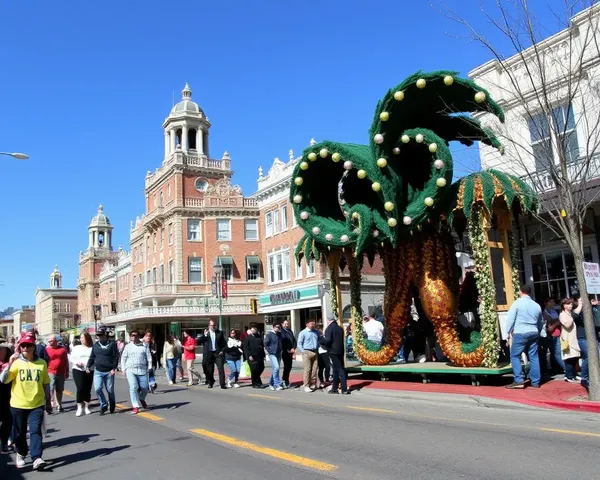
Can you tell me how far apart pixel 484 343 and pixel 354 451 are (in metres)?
5.89

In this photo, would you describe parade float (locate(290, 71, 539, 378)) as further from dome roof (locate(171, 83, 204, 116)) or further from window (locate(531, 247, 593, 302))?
dome roof (locate(171, 83, 204, 116))

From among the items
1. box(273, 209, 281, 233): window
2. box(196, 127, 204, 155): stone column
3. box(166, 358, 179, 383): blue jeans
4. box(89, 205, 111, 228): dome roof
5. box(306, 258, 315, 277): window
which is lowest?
box(166, 358, 179, 383): blue jeans

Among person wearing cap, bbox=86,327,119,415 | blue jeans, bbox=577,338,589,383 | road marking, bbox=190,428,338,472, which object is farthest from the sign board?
person wearing cap, bbox=86,327,119,415

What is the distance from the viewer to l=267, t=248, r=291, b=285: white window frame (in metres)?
40.9

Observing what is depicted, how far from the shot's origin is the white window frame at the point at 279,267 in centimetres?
4088

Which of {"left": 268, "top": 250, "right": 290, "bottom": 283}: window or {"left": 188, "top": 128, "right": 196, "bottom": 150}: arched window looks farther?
{"left": 188, "top": 128, "right": 196, "bottom": 150}: arched window

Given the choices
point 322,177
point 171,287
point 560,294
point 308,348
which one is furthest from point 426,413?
point 171,287

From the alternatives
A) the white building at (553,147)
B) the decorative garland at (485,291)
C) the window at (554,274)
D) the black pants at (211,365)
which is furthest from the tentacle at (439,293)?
the black pants at (211,365)

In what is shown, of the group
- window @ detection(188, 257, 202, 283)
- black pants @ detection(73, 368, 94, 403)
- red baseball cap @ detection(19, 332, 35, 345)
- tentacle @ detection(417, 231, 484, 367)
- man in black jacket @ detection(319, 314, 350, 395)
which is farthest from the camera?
window @ detection(188, 257, 202, 283)

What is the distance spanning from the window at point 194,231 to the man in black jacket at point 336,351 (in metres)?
35.5

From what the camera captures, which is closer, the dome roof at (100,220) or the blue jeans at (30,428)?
the blue jeans at (30,428)

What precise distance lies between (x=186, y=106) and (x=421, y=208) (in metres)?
45.0

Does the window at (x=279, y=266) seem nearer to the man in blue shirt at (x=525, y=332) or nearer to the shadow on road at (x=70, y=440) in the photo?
the man in blue shirt at (x=525, y=332)

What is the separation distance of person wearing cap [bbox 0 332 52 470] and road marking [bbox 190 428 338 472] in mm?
2393
